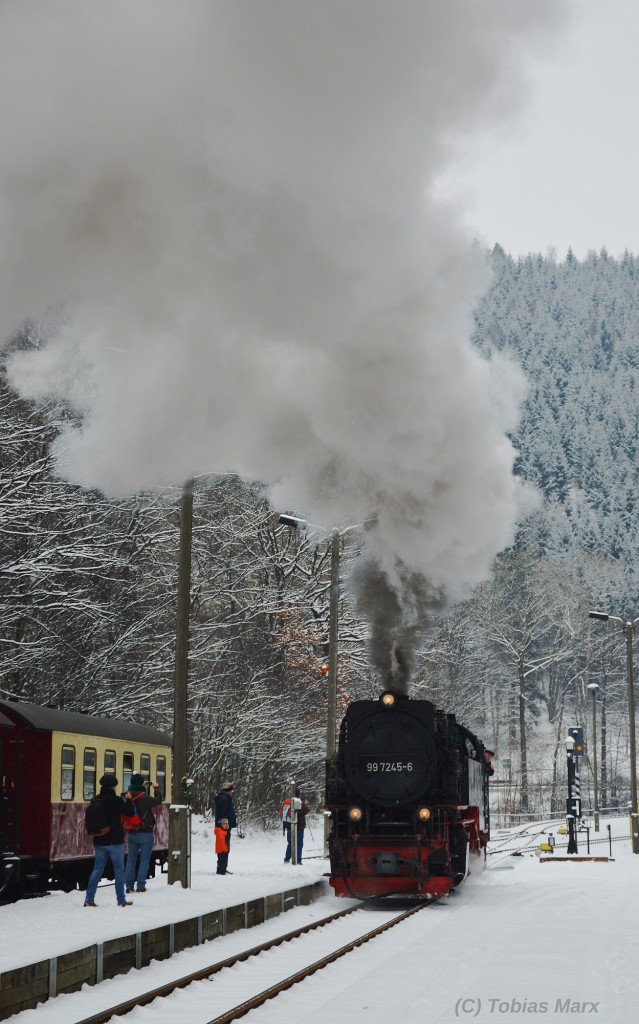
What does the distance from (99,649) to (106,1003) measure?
2238 centimetres

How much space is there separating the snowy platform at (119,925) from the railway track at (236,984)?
2.21ft

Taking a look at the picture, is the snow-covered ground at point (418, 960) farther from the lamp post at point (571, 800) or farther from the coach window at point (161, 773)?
the lamp post at point (571, 800)

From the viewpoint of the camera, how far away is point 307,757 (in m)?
41.8

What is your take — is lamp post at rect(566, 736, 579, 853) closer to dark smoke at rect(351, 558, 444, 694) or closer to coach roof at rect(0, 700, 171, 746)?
coach roof at rect(0, 700, 171, 746)

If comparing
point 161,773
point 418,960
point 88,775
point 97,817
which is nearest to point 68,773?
point 88,775

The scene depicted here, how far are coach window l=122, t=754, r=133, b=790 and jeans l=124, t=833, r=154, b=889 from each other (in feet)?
12.7

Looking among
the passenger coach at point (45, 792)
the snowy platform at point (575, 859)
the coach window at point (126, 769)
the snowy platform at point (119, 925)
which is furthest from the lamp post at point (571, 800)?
the passenger coach at point (45, 792)

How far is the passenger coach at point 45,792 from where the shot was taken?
18.6 meters

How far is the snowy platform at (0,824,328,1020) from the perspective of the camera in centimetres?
1027

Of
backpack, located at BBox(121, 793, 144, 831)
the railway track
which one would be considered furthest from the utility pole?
the railway track

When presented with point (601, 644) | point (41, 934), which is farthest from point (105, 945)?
point (601, 644)

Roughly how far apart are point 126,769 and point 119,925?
30.9 ft

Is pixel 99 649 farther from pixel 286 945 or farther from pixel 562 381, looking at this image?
pixel 562 381

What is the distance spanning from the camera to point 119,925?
1375 cm
